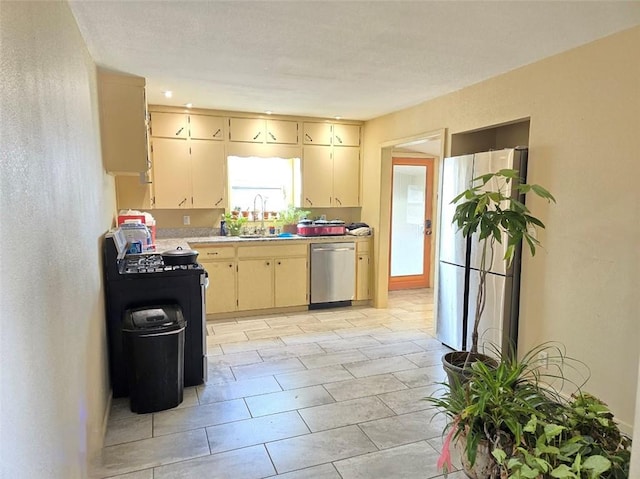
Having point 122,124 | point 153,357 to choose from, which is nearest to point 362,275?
point 153,357

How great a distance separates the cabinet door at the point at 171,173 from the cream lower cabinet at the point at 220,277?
0.72 metres

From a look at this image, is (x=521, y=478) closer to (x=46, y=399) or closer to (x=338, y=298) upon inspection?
(x=46, y=399)

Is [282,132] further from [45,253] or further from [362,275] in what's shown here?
[45,253]

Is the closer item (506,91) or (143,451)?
(143,451)

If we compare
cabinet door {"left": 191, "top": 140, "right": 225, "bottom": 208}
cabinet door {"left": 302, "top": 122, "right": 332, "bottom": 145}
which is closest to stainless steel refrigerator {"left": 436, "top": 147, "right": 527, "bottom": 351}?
cabinet door {"left": 302, "top": 122, "right": 332, "bottom": 145}

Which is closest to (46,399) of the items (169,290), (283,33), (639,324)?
(169,290)

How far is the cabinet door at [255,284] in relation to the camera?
5.06m

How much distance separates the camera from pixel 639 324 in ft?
8.04

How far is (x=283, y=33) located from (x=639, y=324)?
9.06 ft

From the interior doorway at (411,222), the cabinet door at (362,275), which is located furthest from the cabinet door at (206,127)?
the interior doorway at (411,222)

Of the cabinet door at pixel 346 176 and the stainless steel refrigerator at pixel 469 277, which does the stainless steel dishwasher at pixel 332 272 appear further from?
the stainless steel refrigerator at pixel 469 277

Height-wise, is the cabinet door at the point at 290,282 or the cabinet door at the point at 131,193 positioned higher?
the cabinet door at the point at 131,193

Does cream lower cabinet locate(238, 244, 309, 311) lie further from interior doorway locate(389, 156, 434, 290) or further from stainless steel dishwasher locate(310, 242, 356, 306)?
interior doorway locate(389, 156, 434, 290)

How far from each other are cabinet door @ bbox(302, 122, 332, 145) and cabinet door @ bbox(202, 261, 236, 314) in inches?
76.2
